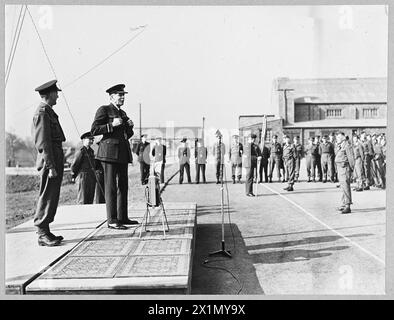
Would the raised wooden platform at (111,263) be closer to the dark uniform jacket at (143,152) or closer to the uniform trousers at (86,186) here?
the uniform trousers at (86,186)

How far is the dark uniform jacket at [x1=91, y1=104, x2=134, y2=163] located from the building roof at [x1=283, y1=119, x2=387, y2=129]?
24.5m

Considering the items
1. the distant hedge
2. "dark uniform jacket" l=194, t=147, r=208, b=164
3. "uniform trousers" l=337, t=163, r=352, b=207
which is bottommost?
the distant hedge

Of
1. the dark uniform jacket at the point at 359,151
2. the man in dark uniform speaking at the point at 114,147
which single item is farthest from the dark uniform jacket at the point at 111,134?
the dark uniform jacket at the point at 359,151

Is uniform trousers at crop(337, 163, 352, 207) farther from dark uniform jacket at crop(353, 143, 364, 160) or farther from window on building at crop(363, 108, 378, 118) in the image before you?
window on building at crop(363, 108, 378, 118)

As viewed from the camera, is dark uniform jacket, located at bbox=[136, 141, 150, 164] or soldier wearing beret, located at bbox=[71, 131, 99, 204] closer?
soldier wearing beret, located at bbox=[71, 131, 99, 204]

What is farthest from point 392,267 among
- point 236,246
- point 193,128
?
point 193,128

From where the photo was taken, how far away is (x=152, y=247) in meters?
5.07

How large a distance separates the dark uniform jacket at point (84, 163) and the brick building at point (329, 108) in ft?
68.1

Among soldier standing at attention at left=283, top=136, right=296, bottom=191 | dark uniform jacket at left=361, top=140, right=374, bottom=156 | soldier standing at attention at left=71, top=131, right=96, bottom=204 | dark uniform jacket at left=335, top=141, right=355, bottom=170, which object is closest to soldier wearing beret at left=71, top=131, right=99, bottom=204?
soldier standing at attention at left=71, top=131, right=96, bottom=204

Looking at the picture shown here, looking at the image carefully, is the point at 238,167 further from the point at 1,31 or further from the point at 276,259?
the point at 1,31

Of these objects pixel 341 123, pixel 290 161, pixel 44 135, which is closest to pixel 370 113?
pixel 341 123

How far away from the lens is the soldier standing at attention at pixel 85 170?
8156 millimetres

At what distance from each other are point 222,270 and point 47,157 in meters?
2.66

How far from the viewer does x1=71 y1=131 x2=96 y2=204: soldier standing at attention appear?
8.16 metres
